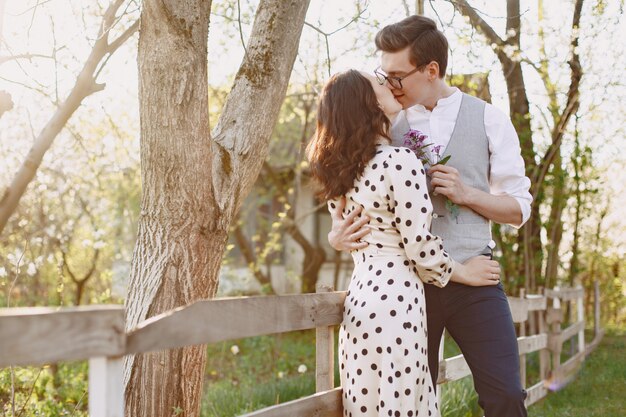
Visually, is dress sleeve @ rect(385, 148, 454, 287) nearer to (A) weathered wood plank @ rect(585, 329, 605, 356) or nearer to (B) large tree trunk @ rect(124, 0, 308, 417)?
(B) large tree trunk @ rect(124, 0, 308, 417)

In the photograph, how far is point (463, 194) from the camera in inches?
112

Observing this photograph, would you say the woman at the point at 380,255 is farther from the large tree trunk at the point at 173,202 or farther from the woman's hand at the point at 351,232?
the large tree trunk at the point at 173,202

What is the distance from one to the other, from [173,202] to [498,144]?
1.32 meters

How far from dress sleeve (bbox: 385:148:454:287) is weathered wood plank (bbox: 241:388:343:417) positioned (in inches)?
24.5

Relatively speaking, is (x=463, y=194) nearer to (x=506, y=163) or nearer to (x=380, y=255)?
(x=506, y=163)

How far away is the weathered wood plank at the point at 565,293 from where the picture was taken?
8760mm

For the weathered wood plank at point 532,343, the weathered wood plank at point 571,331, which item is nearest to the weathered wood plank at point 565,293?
the weathered wood plank at point 571,331

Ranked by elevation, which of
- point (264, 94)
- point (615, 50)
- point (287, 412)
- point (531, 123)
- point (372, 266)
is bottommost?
point (287, 412)

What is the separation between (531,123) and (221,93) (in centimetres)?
420

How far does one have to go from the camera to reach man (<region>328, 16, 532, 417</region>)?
2826 millimetres

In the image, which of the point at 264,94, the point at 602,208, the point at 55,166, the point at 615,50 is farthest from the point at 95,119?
the point at 602,208

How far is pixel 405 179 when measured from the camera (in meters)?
2.69

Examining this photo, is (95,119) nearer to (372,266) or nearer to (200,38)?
(200,38)

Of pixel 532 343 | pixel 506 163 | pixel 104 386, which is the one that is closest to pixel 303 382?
pixel 532 343
